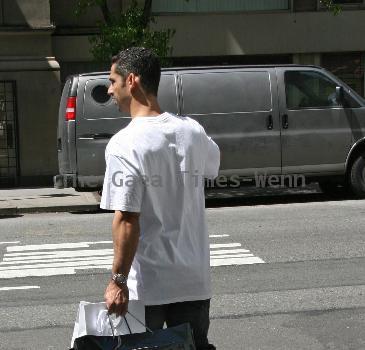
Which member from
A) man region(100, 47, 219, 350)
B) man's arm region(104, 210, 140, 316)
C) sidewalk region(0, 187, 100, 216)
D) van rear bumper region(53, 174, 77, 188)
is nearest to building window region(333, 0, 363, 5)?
sidewalk region(0, 187, 100, 216)

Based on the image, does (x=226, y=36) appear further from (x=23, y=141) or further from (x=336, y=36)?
(x=23, y=141)

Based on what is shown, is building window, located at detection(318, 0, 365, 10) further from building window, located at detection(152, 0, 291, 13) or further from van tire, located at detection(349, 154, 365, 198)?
A: van tire, located at detection(349, 154, 365, 198)

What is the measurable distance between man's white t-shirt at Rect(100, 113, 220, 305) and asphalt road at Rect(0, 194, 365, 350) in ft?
7.23

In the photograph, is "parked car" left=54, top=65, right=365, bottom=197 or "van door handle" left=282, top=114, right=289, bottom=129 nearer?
"parked car" left=54, top=65, right=365, bottom=197

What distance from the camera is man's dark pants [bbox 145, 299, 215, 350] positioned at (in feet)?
11.0

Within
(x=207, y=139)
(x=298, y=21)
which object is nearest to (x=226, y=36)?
(x=298, y=21)

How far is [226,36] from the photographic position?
17859 mm

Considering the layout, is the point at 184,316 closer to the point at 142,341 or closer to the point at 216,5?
the point at 142,341

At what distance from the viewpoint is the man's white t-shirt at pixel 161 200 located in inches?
127

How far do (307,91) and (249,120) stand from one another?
1.07 m

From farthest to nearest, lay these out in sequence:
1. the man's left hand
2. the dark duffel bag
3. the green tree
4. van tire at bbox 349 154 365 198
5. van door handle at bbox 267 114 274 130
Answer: the green tree
van tire at bbox 349 154 365 198
van door handle at bbox 267 114 274 130
the man's left hand
the dark duffel bag

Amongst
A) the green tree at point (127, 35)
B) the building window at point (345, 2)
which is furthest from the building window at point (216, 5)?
the green tree at point (127, 35)

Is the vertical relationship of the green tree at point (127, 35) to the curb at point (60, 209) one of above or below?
above

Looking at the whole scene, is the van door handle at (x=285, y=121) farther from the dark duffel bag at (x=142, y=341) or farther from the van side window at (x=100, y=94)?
the dark duffel bag at (x=142, y=341)
